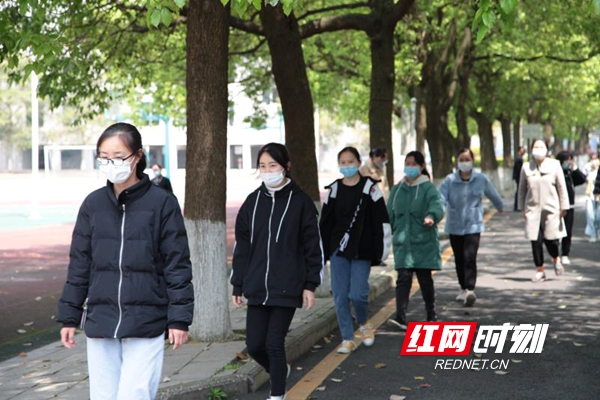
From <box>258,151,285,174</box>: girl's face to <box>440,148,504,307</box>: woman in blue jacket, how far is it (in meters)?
5.37

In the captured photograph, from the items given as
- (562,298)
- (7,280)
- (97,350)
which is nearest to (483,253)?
(562,298)

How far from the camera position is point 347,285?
977 cm

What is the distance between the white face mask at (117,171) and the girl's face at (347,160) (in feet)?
14.7

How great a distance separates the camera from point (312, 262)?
748 cm

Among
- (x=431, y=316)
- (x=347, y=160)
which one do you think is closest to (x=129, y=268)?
(x=347, y=160)

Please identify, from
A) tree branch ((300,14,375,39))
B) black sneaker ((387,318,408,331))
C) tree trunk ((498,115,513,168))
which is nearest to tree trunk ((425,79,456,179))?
tree branch ((300,14,375,39))

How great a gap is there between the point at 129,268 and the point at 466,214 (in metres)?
7.83

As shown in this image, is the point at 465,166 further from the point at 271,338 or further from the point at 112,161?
the point at 112,161

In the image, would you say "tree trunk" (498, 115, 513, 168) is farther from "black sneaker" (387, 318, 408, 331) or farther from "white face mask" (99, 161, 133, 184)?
"white face mask" (99, 161, 133, 184)

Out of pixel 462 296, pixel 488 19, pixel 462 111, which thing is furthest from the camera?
pixel 462 111

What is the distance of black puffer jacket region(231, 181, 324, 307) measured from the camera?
7.37m

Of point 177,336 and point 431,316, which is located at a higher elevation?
point 177,336

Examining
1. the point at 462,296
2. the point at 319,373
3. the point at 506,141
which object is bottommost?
the point at 319,373

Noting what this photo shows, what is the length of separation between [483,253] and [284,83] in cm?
850
